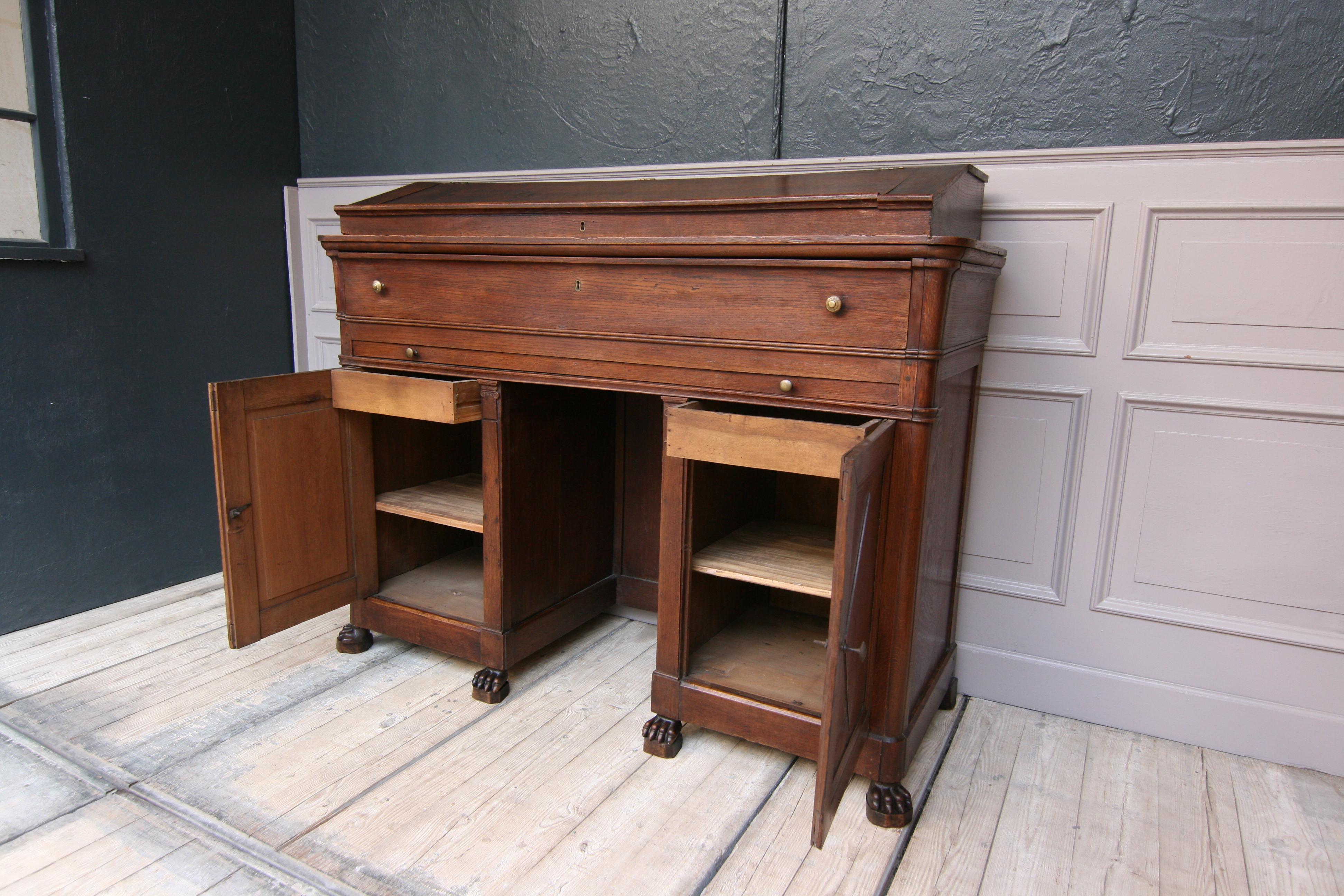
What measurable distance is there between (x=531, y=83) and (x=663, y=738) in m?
1.98

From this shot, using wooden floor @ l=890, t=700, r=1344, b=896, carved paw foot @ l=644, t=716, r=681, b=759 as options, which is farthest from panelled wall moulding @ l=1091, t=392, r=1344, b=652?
carved paw foot @ l=644, t=716, r=681, b=759

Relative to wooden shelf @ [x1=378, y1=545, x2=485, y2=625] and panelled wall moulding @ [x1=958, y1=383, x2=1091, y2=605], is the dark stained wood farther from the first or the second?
wooden shelf @ [x1=378, y1=545, x2=485, y2=625]

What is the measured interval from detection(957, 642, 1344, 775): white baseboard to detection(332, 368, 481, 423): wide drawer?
1433 mm

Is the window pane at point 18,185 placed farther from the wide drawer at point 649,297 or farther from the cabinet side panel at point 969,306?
the cabinet side panel at point 969,306

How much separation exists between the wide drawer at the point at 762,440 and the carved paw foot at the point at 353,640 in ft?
3.82

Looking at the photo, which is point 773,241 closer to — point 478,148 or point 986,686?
point 986,686

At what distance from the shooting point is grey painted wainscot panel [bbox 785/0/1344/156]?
1.73 m

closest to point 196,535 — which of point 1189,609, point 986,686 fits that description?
point 986,686

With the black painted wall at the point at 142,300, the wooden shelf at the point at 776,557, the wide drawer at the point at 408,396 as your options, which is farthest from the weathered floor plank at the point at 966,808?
the black painted wall at the point at 142,300

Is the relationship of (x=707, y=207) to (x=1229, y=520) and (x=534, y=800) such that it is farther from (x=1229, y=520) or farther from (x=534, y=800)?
(x=1229, y=520)

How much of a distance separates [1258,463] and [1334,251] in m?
0.47

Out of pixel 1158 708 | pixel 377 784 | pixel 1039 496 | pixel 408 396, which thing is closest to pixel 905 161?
pixel 1039 496

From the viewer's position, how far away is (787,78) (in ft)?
7.19

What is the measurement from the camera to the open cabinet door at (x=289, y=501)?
70.8 inches
